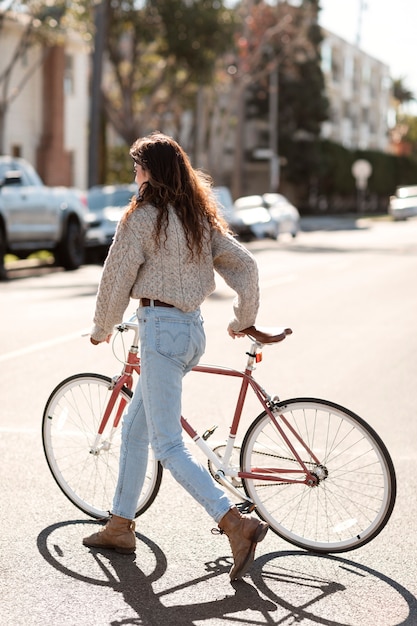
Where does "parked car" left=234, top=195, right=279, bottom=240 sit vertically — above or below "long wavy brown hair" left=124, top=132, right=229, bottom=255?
below

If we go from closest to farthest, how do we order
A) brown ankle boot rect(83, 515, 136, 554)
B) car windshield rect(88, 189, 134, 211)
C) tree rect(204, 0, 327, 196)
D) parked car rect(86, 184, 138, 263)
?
1. brown ankle boot rect(83, 515, 136, 554)
2. parked car rect(86, 184, 138, 263)
3. car windshield rect(88, 189, 134, 211)
4. tree rect(204, 0, 327, 196)

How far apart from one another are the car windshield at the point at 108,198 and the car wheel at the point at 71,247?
356 centimetres

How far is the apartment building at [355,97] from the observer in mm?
83312

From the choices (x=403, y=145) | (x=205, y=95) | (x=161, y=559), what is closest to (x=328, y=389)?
(x=161, y=559)

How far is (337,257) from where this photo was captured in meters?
27.4

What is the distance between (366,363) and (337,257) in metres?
16.7

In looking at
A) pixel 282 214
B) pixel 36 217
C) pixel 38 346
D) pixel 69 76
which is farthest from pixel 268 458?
pixel 69 76

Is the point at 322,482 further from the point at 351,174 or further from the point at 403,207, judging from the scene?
the point at 351,174

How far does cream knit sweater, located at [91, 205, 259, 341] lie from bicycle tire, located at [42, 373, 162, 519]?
2.36ft

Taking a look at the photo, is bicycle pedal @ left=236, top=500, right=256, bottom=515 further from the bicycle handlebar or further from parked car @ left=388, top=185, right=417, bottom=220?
parked car @ left=388, top=185, right=417, bottom=220

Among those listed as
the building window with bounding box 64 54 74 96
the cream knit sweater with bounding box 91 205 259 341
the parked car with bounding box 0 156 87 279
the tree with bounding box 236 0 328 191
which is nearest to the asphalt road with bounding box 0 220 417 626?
the cream knit sweater with bounding box 91 205 259 341

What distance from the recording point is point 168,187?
4738 millimetres

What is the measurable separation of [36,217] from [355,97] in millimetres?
71537

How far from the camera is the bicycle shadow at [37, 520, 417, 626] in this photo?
14.4 ft
